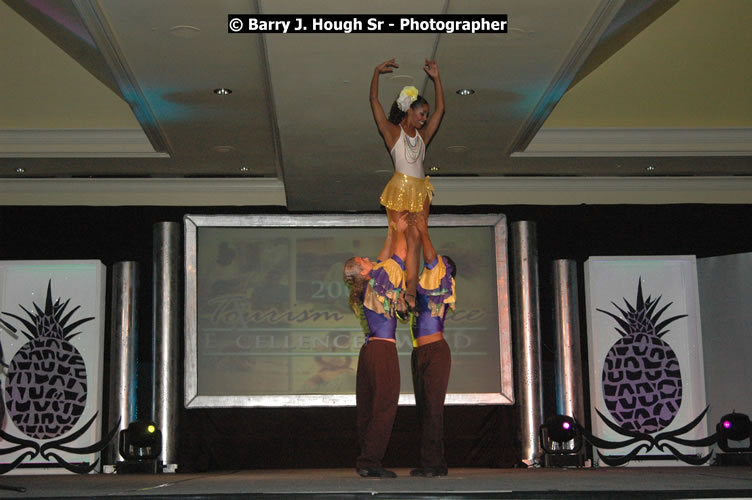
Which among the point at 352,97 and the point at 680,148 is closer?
the point at 352,97

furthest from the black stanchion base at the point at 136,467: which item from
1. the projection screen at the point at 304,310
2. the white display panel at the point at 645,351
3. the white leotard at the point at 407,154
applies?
the white leotard at the point at 407,154

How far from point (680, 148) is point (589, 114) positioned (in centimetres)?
105

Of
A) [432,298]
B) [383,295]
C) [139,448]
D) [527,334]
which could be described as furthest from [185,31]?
[527,334]

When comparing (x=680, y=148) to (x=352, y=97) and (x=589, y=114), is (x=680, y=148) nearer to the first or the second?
(x=589, y=114)

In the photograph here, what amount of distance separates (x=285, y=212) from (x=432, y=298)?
14.2 ft

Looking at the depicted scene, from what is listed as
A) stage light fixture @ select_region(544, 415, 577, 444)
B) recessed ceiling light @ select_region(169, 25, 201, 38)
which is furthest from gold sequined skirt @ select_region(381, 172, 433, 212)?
stage light fixture @ select_region(544, 415, 577, 444)

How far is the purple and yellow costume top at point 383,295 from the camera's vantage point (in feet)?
15.8

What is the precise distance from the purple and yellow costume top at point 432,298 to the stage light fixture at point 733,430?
422 cm

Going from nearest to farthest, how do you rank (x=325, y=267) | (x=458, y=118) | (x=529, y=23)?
1. (x=529, y=23)
2. (x=458, y=118)
3. (x=325, y=267)

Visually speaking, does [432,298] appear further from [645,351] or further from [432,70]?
[645,351]

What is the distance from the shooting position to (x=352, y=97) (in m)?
6.03

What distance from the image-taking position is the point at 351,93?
5.97 meters

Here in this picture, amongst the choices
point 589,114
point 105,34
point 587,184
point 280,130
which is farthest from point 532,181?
point 105,34

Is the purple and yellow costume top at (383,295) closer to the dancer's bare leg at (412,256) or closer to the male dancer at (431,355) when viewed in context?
the dancer's bare leg at (412,256)
